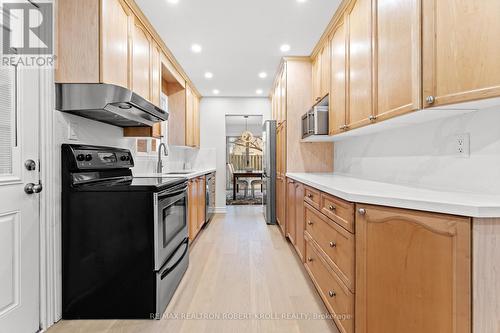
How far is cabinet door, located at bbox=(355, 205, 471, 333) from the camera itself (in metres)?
1.02

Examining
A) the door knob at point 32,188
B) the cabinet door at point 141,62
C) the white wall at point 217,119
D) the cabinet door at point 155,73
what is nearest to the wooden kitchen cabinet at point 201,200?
the cabinet door at point 155,73

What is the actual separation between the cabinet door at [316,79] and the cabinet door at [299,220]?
1141 millimetres

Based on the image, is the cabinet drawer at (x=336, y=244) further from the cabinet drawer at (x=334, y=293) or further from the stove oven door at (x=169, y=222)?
the stove oven door at (x=169, y=222)

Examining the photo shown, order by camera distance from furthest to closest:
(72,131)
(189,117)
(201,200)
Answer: (189,117) → (201,200) → (72,131)

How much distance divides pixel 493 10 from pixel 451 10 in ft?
0.53

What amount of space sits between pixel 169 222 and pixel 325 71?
7.31ft

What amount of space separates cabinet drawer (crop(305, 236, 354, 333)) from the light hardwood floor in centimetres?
14

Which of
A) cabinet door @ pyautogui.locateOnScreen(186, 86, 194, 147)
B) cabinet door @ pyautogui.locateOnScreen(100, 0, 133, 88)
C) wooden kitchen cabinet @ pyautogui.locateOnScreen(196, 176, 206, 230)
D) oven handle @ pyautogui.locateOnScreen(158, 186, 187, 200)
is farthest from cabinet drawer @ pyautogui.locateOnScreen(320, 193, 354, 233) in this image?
cabinet door @ pyautogui.locateOnScreen(186, 86, 194, 147)

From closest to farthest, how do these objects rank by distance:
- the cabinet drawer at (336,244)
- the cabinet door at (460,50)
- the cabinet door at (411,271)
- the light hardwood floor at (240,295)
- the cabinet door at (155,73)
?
the cabinet door at (411,271), the cabinet door at (460,50), the cabinet drawer at (336,244), the light hardwood floor at (240,295), the cabinet door at (155,73)

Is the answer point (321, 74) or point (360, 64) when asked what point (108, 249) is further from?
point (321, 74)

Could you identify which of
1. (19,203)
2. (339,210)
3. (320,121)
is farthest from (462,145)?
(19,203)

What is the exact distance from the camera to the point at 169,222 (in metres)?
2.14

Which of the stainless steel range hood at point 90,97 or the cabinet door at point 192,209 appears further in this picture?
the cabinet door at point 192,209

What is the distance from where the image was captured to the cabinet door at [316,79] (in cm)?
320
